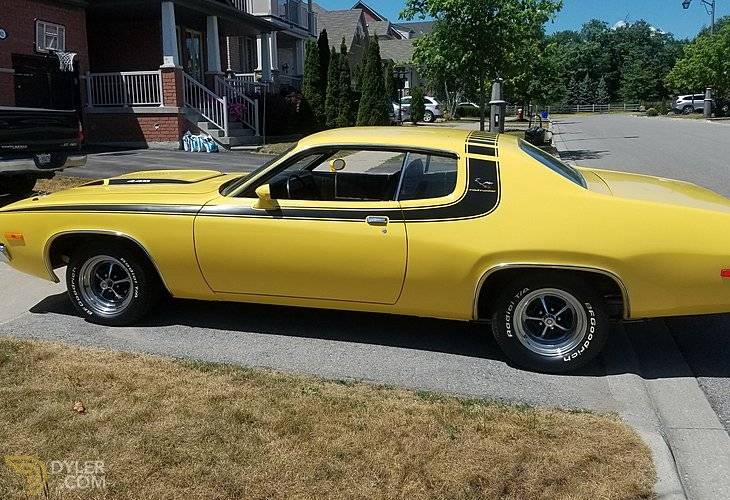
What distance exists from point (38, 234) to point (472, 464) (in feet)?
11.8

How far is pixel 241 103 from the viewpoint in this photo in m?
22.3

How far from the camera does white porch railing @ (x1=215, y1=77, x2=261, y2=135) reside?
70.9ft

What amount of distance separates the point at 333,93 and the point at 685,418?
22.6 m

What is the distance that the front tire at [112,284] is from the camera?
16.5ft

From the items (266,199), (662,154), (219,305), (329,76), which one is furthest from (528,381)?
(329,76)

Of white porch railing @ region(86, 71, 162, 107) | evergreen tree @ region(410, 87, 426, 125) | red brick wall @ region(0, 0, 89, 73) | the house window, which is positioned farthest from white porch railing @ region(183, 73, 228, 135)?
evergreen tree @ region(410, 87, 426, 125)

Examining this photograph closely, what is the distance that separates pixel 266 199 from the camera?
4.58m

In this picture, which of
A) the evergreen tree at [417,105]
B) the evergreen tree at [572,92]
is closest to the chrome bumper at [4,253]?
the evergreen tree at [417,105]

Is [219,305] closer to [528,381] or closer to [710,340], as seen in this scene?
[528,381]

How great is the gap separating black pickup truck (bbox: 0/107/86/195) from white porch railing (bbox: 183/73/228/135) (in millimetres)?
9620

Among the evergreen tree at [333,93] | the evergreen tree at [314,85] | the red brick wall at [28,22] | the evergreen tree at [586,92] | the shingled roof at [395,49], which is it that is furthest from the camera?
the evergreen tree at [586,92]

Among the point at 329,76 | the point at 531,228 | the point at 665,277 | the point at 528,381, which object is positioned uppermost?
the point at 329,76

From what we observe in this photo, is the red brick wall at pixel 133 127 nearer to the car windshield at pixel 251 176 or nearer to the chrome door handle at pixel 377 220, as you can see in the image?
the car windshield at pixel 251 176

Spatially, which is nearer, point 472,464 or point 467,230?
point 472,464
